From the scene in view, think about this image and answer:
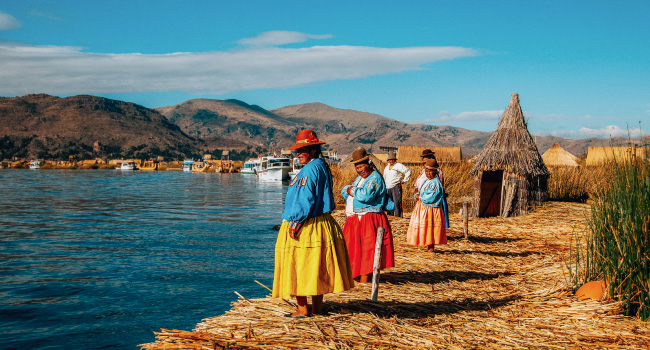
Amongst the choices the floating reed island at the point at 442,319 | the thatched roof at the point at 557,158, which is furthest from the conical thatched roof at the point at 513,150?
the thatched roof at the point at 557,158

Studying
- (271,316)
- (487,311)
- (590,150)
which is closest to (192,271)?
(271,316)

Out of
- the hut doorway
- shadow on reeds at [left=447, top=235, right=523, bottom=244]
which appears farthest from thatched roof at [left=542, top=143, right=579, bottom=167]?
shadow on reeds at [left=447, top=235, right=523, bottom=244]

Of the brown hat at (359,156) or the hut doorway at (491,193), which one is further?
the hut doorway at (491,193)

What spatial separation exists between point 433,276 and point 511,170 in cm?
928

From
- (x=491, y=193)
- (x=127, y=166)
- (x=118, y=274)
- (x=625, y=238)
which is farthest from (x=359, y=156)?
(x=127, y=166)

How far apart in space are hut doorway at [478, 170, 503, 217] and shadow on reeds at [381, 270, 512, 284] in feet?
29.6

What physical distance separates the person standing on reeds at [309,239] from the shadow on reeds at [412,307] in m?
0.76

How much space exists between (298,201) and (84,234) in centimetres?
1634

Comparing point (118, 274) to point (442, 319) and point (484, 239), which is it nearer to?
point (484, 239)

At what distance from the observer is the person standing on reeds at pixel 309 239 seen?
493cm

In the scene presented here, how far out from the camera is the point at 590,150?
36.6 metres

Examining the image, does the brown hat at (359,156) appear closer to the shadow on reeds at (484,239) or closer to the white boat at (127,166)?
the shadow on reeds at (484,239)

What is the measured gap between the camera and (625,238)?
5465mm

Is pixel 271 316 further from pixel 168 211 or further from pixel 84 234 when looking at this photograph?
pixel 168 211
